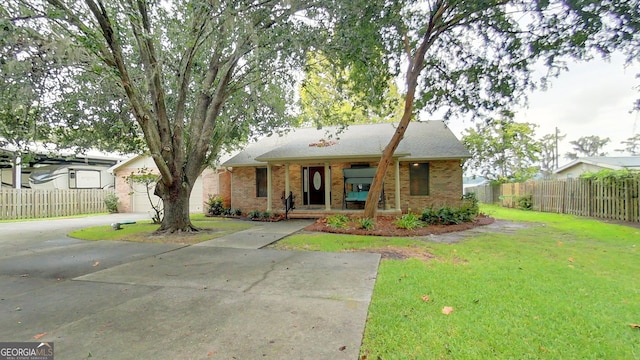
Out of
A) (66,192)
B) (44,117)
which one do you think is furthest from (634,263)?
(66,192)

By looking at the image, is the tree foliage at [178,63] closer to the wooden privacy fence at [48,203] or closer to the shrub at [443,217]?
the shrub at [443,217]

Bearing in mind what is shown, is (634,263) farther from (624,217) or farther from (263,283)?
(624,217)

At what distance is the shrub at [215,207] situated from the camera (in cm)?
1517

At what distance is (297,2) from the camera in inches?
251

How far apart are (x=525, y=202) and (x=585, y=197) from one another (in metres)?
4.60

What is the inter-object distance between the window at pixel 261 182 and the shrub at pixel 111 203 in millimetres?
10157

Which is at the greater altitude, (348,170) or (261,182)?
(348,170)

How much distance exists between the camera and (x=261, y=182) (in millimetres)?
15305

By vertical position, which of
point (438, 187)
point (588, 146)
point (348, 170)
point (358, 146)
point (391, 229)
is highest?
point (588, 146)

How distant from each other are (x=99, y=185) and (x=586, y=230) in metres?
26.9

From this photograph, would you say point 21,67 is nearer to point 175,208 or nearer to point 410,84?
point 175,208

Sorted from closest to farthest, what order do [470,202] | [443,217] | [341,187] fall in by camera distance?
[443,217]
[470,202]
[341,187]

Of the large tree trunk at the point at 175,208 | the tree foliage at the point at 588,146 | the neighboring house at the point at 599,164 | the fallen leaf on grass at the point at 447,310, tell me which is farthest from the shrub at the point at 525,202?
the tree foliage at the point at 588,146

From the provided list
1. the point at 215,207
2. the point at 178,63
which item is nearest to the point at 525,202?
the point at 215,207
